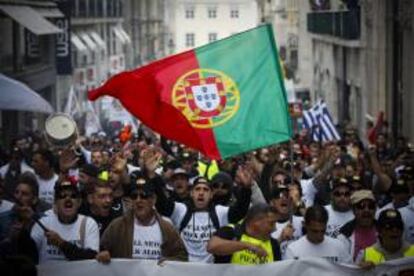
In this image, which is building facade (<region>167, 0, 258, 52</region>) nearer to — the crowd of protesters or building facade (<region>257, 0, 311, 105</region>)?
building facade (<region>257, 0, 311, 105</region>)

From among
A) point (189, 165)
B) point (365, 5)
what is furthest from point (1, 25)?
point (189, 165)

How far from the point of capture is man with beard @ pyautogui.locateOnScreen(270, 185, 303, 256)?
8523 mm

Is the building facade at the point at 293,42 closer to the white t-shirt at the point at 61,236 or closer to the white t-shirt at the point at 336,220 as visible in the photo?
the white t-shirt at the point at 336,220

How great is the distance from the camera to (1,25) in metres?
32.0

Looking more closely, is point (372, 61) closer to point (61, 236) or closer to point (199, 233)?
point (199, 233)

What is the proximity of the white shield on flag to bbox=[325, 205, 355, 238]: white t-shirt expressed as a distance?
1.35m

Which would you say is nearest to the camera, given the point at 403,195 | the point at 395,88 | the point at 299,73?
the point at 403,195

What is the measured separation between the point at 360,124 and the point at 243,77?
23.9 metres

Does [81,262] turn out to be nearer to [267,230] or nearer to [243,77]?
[267,230]

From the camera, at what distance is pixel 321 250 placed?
8.01 meters

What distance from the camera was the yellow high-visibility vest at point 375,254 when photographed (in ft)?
24.9

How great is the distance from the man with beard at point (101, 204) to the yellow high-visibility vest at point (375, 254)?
2388mm

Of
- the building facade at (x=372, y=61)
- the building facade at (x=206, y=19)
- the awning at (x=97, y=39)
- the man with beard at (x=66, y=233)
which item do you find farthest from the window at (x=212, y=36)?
the man with beard at (x=66, y=233)

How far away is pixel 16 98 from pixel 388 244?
5.61 metres
